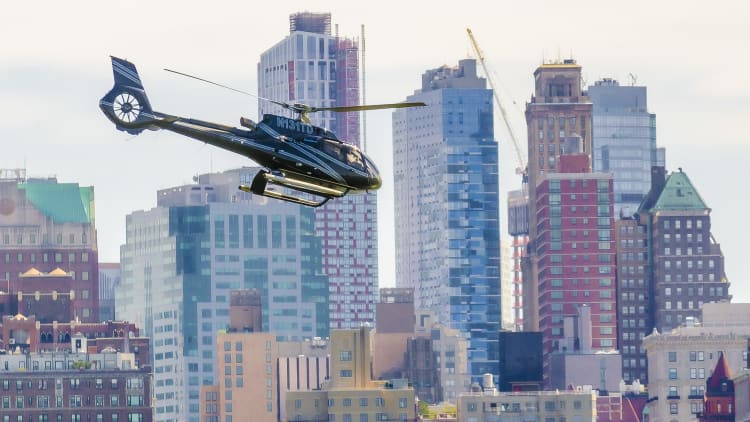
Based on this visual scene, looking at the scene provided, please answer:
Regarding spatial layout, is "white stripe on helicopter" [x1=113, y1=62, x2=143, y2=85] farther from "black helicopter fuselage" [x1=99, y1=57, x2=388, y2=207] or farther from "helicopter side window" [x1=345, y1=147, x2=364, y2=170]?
"helicopter side window" [x1=345, y1=147, x2=364, y2=170]

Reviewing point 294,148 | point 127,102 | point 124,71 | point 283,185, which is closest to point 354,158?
point 294,148

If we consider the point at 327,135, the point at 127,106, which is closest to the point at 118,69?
the point at 127,106

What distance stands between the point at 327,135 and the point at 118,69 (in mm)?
16781

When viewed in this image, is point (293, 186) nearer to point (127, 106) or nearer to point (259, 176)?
point (259, 176)

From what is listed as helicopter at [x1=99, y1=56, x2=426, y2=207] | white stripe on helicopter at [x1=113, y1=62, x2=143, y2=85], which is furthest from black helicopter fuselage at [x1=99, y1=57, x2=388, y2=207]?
white stripe on helicopter at [x1=113, y1=62, x2=143, y2=85]

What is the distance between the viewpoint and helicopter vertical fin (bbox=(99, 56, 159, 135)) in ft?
616

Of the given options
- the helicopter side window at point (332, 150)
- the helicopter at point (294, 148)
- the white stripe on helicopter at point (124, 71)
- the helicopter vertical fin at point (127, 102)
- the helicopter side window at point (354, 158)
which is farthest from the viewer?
the white stripe on helicopter at point (124, 71)

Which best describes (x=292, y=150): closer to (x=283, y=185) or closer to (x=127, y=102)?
(x=283, y=185)

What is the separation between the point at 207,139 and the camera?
18250cm

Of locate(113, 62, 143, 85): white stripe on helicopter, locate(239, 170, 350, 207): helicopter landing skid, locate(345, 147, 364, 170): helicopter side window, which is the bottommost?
locate(239, 170, 350, 207): helicopter landing skid

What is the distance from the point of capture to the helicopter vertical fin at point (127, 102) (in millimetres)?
187625

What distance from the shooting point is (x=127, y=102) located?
19100 cm

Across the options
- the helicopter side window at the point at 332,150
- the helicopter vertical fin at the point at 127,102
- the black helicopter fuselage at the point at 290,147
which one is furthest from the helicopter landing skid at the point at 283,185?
the helicopter vertical fin at the point at 127,102

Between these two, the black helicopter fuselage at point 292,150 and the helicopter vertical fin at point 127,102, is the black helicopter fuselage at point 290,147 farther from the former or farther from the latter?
the helicopter vertical fin at point 127,102
